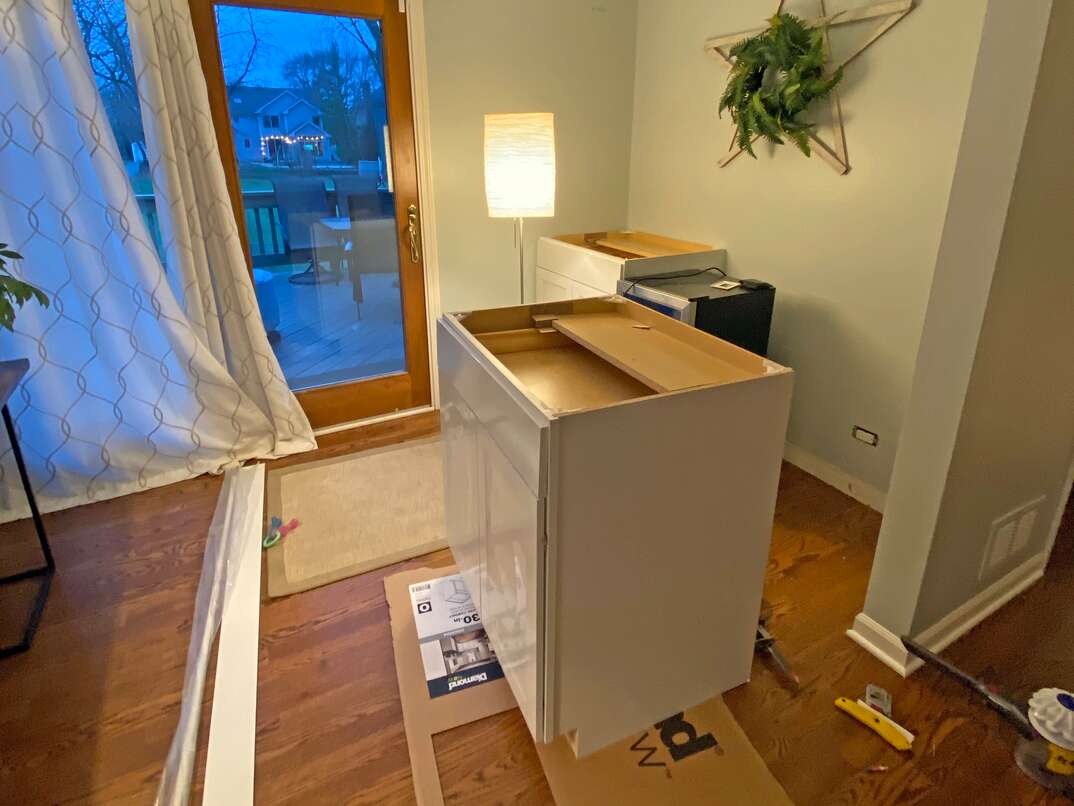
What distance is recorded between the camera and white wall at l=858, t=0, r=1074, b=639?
49.5 inches

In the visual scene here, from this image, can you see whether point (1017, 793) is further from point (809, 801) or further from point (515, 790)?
point (515, 790)

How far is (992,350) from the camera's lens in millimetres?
1427

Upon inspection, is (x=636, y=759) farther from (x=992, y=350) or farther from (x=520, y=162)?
(x=520, y=162)

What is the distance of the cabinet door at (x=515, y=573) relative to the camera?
119 centimetres

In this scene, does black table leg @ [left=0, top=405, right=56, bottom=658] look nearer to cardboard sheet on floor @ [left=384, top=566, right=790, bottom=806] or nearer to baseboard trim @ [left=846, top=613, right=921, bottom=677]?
cardboard sheet on floor @ [left=384, top=566, right=790, bottom=806]

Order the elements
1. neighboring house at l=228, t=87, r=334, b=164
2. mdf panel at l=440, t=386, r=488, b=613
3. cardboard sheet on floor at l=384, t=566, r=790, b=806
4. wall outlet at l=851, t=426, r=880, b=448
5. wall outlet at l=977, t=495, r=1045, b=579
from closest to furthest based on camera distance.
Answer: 1. cardboard sheet on floor at l=384, t=566, r=790, b=806
2. mdf panel at l=440, t=386, r=488, b=613
3. wall outlet at l=977, t=495, r=1045, b=579
4. wall outlet at l=851, t=426, r=880, b=448
5. neighboring house at l=228, t=87, r=334, b=164

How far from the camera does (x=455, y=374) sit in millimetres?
1545

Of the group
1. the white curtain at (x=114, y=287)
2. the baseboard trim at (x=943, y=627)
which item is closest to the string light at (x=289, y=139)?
the white curtain at (x=114, y=287)

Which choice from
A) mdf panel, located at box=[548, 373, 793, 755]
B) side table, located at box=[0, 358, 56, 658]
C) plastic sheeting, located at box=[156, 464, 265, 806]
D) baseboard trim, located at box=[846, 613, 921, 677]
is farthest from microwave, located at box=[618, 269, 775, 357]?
side table, located at box=[0, 358, 56, 658]

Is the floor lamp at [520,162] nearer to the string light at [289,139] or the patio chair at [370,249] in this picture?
the patio chair at [370,249]

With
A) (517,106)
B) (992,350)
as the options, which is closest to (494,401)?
(992,350)

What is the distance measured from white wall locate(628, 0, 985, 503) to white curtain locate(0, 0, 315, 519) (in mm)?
1995

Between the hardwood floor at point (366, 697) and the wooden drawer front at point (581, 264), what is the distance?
1.27 metres

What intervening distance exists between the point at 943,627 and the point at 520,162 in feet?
6.73
